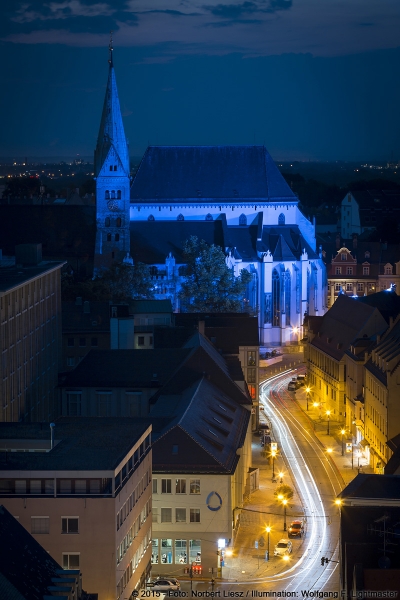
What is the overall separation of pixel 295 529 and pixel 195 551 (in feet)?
16.3

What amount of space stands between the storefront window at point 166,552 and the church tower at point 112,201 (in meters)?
65.0

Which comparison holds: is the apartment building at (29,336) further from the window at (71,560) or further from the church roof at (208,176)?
the church roof at (208,176)

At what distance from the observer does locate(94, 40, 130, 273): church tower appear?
117m

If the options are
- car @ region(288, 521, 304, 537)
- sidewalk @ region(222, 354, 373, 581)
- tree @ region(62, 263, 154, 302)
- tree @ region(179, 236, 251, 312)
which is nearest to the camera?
sidewalk @ region(222, 354, 373, 581)

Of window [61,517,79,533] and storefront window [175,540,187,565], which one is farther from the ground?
window [61,517,79,533]

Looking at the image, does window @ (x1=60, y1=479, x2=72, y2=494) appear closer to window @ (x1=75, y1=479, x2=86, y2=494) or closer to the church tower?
window @ (x1=75, y1=479, x2=86, y2=494)

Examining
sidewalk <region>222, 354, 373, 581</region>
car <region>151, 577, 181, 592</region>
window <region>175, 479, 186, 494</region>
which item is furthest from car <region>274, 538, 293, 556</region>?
car <region>151, 577, 181, 592</region>

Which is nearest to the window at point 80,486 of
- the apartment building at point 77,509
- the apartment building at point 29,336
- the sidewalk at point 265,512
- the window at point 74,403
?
the apartment building at point 77,509

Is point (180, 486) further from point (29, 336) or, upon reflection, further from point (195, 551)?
point (29, 336)

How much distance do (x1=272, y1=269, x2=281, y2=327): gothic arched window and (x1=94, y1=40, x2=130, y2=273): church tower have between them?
13069mm

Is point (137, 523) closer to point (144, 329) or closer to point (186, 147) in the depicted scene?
point (144, 329)

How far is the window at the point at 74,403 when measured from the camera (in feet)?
230

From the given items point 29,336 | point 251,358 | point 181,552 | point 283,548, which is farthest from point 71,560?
point 251,358

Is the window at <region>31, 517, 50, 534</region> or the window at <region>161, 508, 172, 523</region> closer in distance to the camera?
the window at <region>31, 517, 50, 534</region>
